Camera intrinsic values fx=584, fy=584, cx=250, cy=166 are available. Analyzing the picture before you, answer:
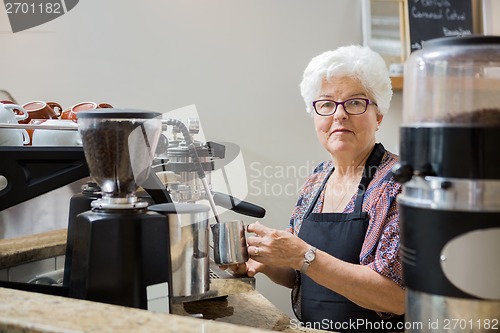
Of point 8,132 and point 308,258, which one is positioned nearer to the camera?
point 8,132

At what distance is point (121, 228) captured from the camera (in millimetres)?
919

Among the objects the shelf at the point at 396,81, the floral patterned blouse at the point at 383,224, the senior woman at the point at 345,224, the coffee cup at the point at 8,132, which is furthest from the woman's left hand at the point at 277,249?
the shelf at the point at 396,81

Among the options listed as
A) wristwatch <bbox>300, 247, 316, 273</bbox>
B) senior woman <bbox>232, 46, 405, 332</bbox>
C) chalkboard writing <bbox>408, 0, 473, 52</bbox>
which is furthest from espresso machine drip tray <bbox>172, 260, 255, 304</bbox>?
chalkboard writing <bbox>408, 0, 473, 52</bbox>

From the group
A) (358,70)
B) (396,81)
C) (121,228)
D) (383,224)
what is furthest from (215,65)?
(121,228)

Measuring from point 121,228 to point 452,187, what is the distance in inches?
20.6

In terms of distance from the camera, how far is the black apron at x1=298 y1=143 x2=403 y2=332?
5.50ft

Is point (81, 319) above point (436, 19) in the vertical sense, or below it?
below

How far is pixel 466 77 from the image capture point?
2.17 feet

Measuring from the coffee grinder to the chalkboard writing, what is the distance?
2.46m

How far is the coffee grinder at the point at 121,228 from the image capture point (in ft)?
3.00

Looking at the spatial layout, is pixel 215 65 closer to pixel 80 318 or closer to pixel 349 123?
pixel 349 123

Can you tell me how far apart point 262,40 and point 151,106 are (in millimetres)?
670

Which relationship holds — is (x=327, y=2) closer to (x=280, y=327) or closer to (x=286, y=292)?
(x=286, y=292)

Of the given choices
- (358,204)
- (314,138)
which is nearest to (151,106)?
(314,138)
